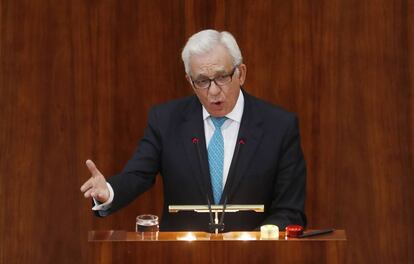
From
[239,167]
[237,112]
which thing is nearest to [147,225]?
[239,167]

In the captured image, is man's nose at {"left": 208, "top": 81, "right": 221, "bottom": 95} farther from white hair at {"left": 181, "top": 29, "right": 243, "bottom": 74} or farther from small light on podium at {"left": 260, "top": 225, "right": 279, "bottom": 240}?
small light on podium at {"left": 260, "top": 225, "right": 279, "bottom": 240}

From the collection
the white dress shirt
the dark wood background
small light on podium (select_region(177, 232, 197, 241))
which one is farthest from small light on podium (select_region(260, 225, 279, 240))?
the dark wood background

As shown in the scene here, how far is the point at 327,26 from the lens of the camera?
3520mm

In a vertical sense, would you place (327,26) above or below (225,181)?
above

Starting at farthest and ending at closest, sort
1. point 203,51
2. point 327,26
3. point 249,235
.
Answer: point 327,26
point 203,51
point 249,235

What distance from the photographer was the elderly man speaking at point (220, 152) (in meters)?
2.84

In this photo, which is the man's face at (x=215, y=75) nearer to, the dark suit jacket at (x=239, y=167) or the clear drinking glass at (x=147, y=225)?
the dark suit jacket at (x=239, y=167)

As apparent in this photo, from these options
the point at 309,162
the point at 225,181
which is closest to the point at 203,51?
the point at 225,181

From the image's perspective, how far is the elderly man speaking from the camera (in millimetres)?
2836

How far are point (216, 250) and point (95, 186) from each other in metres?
0.41

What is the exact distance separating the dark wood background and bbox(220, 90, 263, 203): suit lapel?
0.62 meters

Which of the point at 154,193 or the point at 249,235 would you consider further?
the point at 154,193

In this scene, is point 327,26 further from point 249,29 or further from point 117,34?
point 117,34

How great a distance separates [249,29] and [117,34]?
1.47 ft
